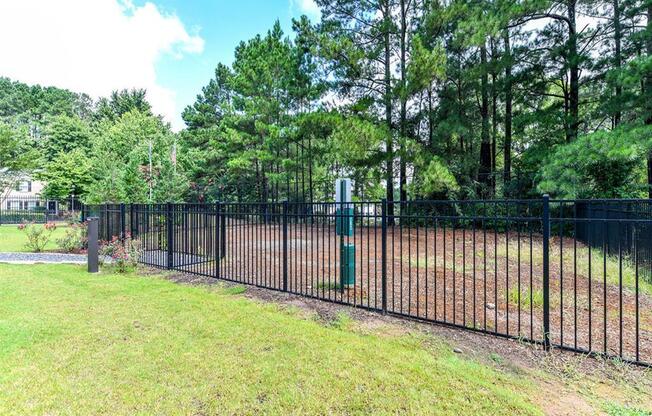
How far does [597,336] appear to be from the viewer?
11.9ft

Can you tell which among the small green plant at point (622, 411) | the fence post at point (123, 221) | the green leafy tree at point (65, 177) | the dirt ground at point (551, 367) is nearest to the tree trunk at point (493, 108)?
the dirt ground at point (551, 367)

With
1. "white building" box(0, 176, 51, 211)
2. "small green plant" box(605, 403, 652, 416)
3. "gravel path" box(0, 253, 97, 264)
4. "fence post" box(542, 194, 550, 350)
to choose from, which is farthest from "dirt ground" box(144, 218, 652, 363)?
"white building" box(0, 176, 51, 211)

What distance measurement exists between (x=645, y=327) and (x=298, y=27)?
1617cm

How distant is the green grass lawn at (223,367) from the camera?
94.3 inches

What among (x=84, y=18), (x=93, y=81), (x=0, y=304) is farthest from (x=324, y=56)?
(x=93, y=81)

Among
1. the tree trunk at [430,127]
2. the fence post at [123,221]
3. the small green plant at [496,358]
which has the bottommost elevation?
the small green plant at [496,358]

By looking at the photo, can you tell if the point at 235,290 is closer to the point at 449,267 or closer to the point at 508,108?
A: the point at 449,267

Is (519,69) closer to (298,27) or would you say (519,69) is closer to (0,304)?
(298,27)

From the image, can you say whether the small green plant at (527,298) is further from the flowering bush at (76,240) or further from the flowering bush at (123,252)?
the flowering bush at (76,240)

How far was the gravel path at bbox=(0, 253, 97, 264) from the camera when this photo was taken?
304 inches

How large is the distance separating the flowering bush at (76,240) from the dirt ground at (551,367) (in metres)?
8.25

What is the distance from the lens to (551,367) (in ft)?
9.69

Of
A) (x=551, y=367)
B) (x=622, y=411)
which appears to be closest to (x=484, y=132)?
(x=551, y=367)

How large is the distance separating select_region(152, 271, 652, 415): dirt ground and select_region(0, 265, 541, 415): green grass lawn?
14 cm
